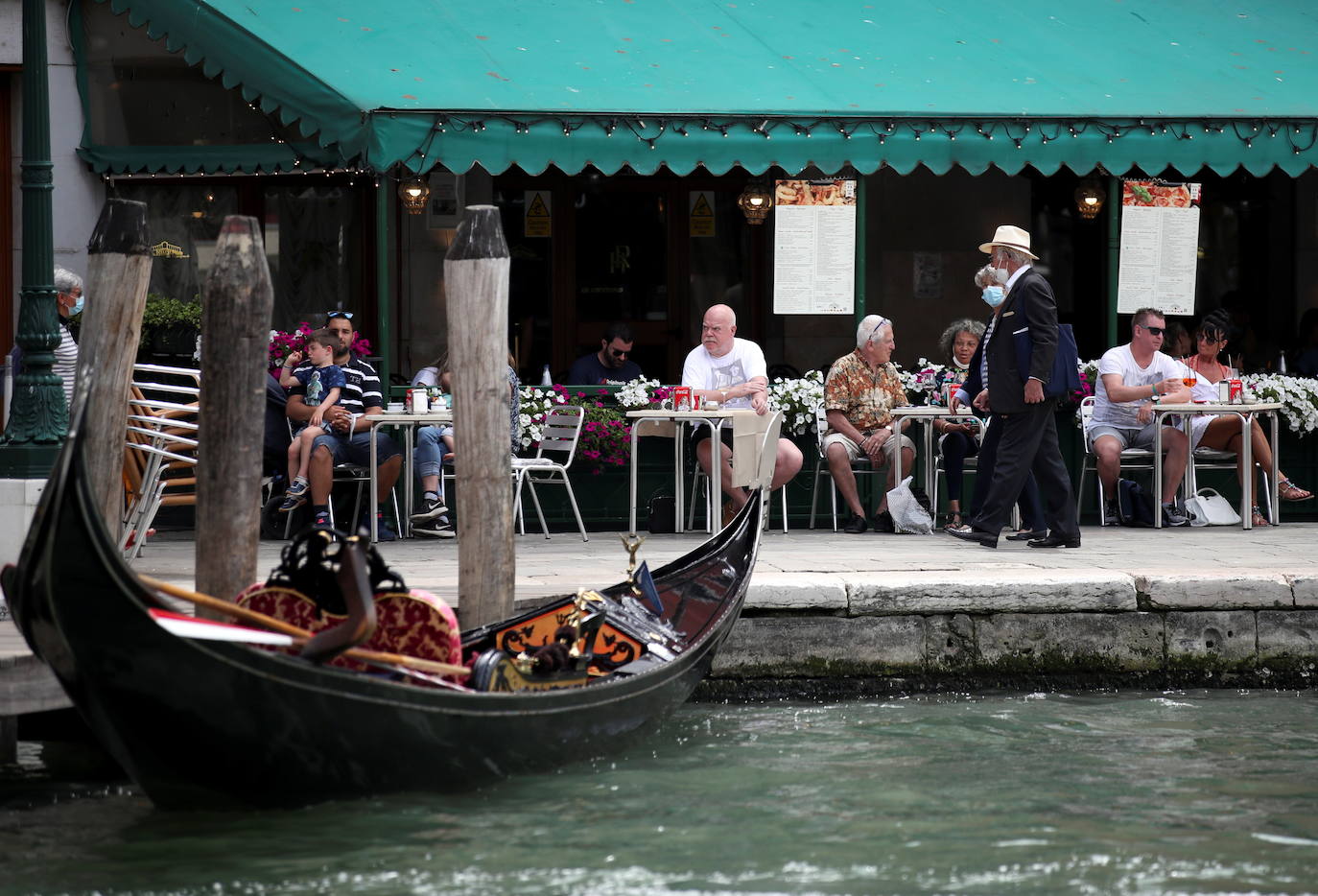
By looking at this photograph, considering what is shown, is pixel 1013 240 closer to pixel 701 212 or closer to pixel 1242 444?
pixel 1242 444

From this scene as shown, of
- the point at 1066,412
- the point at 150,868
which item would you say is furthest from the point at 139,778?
the point at 1066,412

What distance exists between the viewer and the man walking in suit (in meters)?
8.62

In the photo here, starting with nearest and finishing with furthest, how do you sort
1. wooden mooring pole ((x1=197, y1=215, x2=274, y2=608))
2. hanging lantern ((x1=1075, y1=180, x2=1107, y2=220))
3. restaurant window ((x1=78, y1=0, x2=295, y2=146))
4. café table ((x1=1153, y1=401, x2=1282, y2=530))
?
wooden mooring pole ((x1=197, y1=215, x2=274, y2=608))
café table ((x1=1153, y1=401, x2=1282, y2=530))
restaurant window ((x1=78, y1=0, x2=295, y2=146))
hanging lantern ((x1=1075, y1=180, x2=1107, y2=220))

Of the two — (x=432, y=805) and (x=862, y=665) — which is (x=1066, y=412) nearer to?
(x=862, y=665)

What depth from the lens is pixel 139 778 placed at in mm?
5324

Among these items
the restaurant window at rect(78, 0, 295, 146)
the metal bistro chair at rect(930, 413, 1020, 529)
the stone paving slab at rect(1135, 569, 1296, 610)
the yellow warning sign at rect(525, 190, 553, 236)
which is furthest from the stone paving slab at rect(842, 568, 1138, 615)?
the yellow warning sign at rect(525, 190, 553, 236)

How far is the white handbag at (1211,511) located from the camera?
9.88 metres

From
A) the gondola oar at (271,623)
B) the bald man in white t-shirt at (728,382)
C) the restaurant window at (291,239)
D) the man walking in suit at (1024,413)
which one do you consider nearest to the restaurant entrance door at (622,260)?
the restaurant window at (291,239)

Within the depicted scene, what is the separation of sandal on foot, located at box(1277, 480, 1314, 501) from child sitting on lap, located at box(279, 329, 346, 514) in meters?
5.35

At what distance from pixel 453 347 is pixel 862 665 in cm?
→ 214

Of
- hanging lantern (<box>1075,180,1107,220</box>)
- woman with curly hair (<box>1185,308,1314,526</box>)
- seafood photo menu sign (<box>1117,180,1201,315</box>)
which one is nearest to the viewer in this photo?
woman with curly hair (<box>1185,308,1314,526</box>)

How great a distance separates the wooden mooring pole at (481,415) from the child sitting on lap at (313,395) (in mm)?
2411

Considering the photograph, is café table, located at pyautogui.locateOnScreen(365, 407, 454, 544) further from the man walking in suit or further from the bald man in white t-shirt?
the man walking in suit

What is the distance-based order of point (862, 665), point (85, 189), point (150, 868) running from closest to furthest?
point (150, 868), point (862, 665), point (85, 189)
